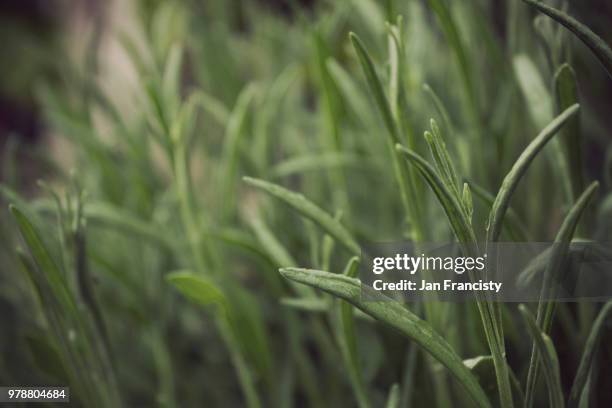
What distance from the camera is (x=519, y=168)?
221mm

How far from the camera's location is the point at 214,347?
510 mm

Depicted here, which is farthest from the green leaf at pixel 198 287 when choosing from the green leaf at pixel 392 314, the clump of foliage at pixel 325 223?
the green leaf at pixel 392 314

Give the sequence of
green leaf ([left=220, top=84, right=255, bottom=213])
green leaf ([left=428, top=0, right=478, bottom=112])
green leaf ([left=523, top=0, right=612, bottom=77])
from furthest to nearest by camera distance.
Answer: green leaf ([left=220, top=84, right=255, bottom=213]) < green leaf ([left=428, top=0, right=478, bottom=112]) < green leaf ([left=523, top=0, right=612, bottom=77])

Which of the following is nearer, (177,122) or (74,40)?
(177,122)

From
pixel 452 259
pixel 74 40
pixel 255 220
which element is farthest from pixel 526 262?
pixel 74 40

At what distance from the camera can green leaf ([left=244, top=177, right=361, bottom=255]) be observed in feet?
0.94

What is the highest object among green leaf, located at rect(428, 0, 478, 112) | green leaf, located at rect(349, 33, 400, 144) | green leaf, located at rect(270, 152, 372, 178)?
green leaf, located at rect(428, 0, 478, 112)

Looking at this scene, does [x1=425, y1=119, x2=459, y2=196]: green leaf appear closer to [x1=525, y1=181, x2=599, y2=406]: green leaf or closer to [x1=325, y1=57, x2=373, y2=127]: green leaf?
[x1=525, y1=181, x2=599, y2=406]: green leaf

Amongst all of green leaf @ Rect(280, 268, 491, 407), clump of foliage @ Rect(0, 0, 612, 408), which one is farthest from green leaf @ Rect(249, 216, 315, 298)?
green leaf @ Rect(280, 268, 491, 407)

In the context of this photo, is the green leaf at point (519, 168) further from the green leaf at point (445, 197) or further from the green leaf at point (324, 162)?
the green leaf at point (324, 162)

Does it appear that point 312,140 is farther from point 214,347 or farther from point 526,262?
point 526,262

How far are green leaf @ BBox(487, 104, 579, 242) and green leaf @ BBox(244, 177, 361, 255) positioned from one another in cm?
9

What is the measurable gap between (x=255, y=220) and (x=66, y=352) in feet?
0.44

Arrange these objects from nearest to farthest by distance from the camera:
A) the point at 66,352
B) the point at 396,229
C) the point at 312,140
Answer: the point at 66,352, the point at 396,229, the point at 312,140
